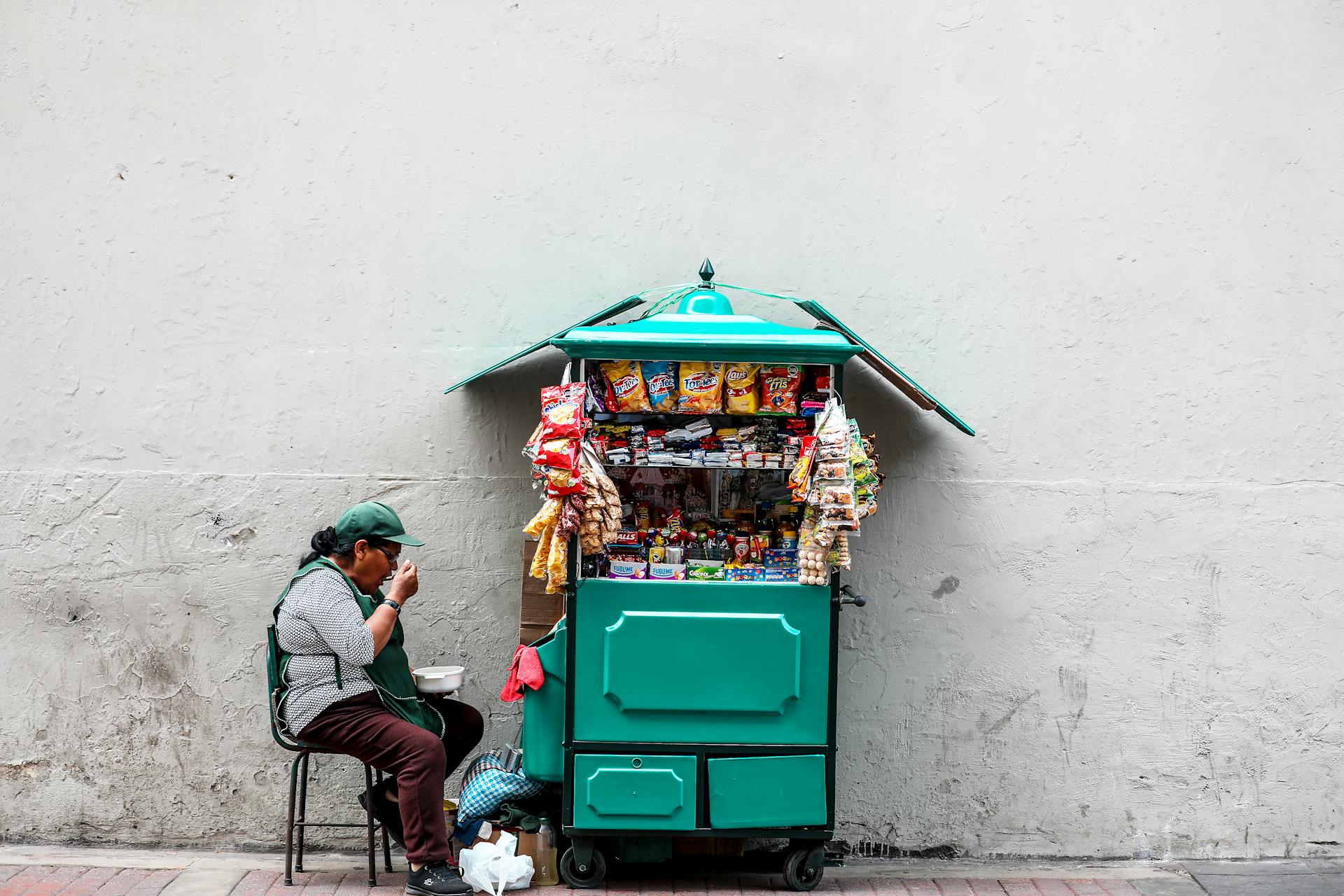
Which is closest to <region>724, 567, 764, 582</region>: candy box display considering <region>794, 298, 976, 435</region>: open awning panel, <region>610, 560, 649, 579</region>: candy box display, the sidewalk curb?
<region>610, 560, 649, 579</region>: candy box display

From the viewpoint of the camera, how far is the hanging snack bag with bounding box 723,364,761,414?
14.1 feet

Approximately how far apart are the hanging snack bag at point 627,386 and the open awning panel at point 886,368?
2.48ft

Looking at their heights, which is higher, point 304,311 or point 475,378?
point 304,311

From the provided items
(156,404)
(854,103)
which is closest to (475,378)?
(156,404)

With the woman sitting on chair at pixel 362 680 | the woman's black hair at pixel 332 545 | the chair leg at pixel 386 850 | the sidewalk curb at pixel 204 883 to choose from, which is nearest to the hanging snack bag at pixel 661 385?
the woman sitting on chair at pixel 362 680

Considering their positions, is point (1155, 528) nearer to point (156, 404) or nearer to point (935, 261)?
point (935, 261)

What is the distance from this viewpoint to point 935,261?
16.1 feet

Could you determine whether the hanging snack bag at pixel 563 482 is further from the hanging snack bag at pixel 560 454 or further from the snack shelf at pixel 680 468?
the snack shelf at pixel 680 468

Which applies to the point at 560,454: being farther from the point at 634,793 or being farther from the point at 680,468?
the point at 634,793

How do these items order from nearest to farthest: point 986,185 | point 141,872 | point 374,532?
1. point 374,532
2. point 141,872
3. point 986,185

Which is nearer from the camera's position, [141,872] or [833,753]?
[833,753]

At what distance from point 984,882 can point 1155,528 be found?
1.72m

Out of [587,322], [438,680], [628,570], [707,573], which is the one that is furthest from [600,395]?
[438,680]

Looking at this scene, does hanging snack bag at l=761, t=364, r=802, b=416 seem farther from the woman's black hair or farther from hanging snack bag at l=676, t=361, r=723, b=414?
the woman's black hair
